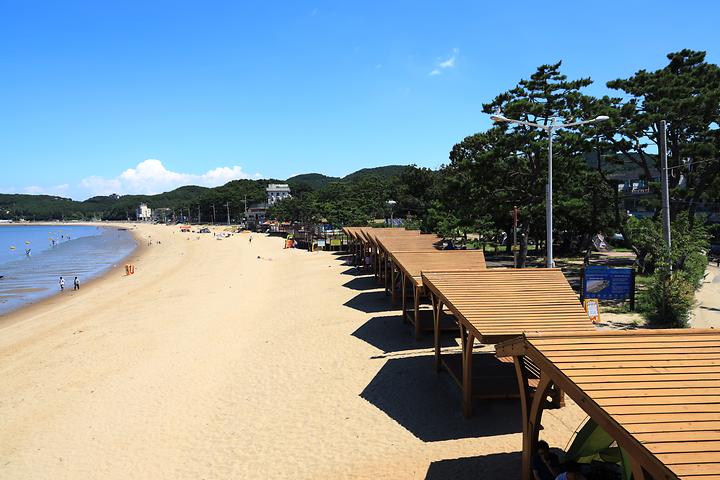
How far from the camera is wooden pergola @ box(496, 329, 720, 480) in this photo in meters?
3.53

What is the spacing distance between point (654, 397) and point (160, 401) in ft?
34.0

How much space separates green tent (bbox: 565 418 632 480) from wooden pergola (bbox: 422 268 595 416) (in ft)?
5.78

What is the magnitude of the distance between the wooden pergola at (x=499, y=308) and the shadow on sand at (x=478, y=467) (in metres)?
1.43

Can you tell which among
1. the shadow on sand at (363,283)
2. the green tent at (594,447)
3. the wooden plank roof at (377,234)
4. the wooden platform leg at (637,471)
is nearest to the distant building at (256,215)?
the wooden plank roof at (377,234)

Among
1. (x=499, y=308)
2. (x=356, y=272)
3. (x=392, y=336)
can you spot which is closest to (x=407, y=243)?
(x=392, y=336)

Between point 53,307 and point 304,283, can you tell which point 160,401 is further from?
point 53,307

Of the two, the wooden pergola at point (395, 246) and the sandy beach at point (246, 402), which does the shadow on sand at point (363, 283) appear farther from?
the sandy beach at point (246, 402)

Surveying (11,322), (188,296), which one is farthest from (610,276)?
(11,322)

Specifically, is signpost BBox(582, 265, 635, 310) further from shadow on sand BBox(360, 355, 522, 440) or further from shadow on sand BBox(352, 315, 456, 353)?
shadow on sand BBox(360, 355, 522, 440)

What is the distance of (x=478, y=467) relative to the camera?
23.6 feet

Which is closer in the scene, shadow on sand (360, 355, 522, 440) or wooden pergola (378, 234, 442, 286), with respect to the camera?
shadow on sand (360, 355, 522, 440)

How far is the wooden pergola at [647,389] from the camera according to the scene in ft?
11.6

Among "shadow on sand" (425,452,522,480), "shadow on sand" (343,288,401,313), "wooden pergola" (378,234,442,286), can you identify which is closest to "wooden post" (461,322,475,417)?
"shadow on sand" (425,452,522,480)

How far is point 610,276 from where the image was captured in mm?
15734
